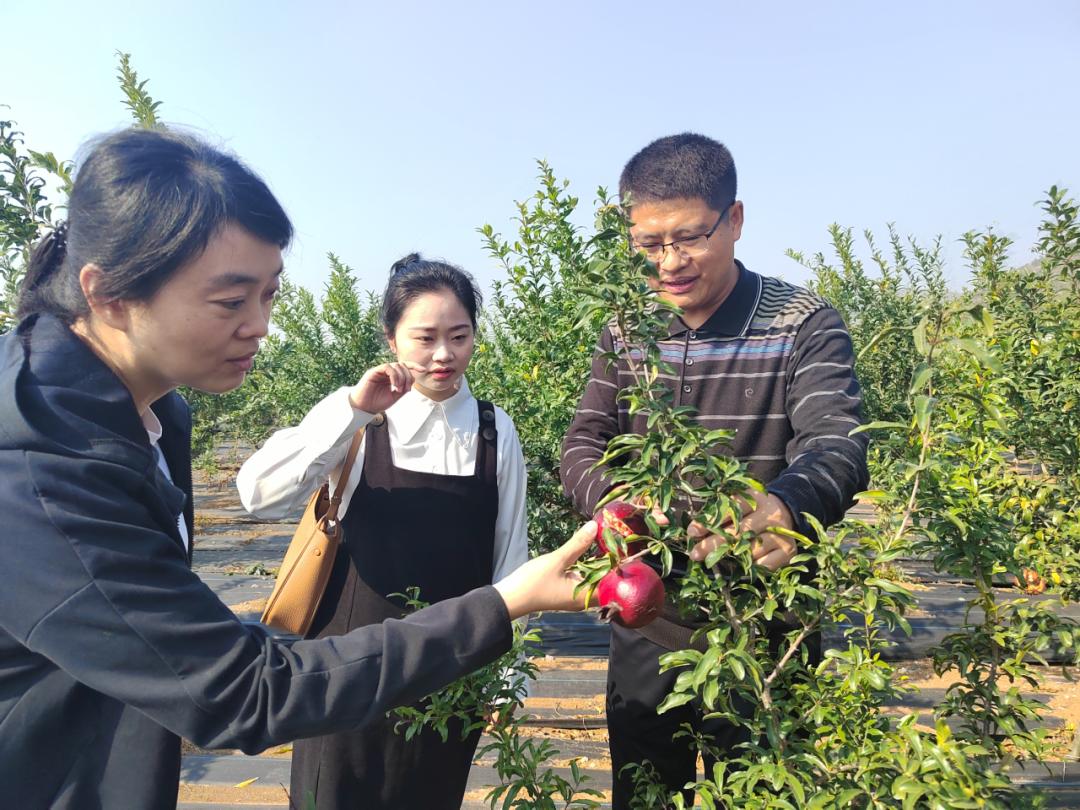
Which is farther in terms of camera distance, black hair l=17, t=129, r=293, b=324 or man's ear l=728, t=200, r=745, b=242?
man's ear l=728, t=200, r=745, b=242

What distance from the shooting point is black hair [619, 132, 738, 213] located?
1.81 meters

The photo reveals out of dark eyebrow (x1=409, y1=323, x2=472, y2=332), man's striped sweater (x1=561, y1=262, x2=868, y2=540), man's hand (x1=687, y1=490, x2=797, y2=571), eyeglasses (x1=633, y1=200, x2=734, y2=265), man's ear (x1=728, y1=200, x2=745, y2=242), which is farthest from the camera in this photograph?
dark eyebrow (x1=409, y1=323, x2=472, y2=332)

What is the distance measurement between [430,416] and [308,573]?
51cm

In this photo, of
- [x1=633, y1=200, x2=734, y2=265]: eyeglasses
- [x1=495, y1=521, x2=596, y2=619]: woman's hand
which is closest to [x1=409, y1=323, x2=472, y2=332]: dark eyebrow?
[x1=633, y1=200, x2=734, y2=265]: eyeglasses

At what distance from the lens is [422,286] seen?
6.89 feet

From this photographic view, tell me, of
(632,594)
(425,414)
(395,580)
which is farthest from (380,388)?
(632,594)

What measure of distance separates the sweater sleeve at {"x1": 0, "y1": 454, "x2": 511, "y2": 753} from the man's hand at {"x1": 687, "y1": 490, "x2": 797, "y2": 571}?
17.4 inches

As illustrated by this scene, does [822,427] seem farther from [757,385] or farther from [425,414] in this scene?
[425,414]

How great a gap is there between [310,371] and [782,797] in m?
6.54

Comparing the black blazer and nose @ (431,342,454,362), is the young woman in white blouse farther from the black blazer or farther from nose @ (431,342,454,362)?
the black blazer

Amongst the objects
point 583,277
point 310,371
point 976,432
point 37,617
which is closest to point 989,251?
point 976,432

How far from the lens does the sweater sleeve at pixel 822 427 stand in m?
1.43

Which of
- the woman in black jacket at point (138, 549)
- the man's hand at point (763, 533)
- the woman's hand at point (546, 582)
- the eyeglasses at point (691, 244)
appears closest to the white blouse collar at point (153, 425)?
the woman in black jacket at point (138, 549)

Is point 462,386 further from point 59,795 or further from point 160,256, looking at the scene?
point 59,795
